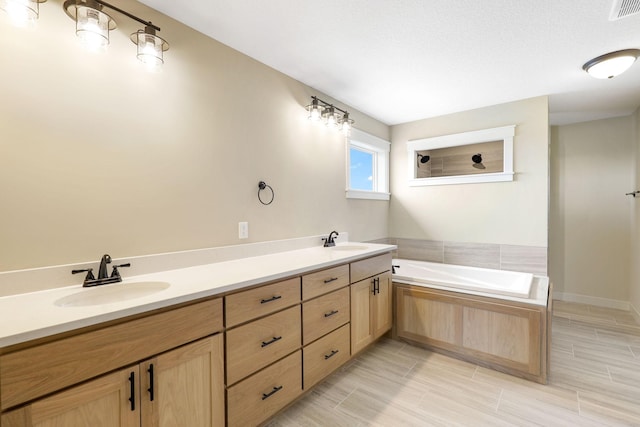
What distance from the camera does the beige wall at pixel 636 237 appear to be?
3108mm

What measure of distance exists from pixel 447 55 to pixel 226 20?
1556mm

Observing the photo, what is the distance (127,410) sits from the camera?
104 cm

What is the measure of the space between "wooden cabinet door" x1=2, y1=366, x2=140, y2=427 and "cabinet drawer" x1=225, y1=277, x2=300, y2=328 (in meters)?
0.43

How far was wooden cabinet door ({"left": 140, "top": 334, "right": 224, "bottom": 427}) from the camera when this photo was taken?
109 cm

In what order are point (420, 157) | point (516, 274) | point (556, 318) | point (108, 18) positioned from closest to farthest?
point (108, 18)
point (516, 274)
point (556, 318)
point (420, 157)

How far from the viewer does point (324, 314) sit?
6.22 ft

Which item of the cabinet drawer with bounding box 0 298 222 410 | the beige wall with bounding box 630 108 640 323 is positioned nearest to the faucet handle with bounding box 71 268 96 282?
the cabinet drawer with bounding box 0 298 222 410

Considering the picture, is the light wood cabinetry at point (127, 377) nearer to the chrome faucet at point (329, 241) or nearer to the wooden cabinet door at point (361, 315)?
the wooden cabinet door at point (361, 315)

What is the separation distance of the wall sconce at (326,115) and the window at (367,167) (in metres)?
0.39

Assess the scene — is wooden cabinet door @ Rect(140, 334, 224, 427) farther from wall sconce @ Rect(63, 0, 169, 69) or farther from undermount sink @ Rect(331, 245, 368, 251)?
undermount sink @ Rect(331, 245, 368, 251)

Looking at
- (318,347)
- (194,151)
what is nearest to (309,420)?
(318,347)

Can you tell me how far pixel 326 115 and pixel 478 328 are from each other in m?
2.21

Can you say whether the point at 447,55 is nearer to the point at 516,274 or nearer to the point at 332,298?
the point at 332,298

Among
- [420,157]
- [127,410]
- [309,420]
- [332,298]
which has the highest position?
[420,157]
